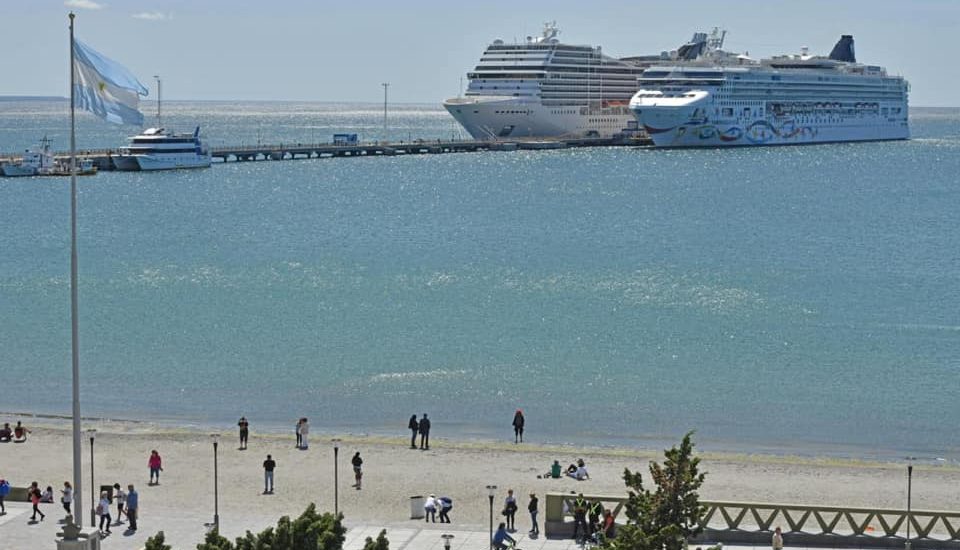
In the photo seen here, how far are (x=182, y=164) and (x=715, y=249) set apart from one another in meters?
51.8

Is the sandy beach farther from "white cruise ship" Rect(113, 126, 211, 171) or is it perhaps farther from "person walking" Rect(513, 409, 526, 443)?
"white cruise ship" Rect(113, 126, 211, 171)

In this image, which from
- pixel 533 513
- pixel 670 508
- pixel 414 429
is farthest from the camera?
pixel 414 429

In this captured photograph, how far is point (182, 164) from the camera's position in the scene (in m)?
108

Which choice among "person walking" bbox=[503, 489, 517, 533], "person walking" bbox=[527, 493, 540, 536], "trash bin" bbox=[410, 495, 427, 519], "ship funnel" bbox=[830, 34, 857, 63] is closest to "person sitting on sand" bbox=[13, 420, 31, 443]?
"trash bin" bbox=[410, 495, 427, 519]

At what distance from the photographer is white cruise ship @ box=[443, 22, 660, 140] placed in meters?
134

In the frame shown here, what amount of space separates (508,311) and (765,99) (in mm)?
90569

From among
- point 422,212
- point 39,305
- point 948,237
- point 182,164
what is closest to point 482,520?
point 39,305

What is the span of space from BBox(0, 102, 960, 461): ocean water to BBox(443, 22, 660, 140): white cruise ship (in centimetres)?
3830

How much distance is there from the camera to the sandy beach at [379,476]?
2467cm

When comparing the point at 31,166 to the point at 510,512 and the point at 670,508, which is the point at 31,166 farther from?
the point at 670,508

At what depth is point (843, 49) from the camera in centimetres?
16188

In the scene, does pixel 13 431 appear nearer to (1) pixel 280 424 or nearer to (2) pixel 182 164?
(1) pixel 280 424

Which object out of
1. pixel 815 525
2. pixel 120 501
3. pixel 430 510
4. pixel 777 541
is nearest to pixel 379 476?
pixel 430 510

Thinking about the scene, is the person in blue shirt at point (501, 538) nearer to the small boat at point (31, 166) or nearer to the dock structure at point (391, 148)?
the small boat at point (31, 166)
